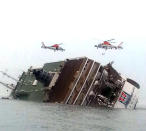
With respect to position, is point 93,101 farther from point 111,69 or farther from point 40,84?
point 40,84

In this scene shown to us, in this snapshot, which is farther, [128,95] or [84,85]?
[128,95]

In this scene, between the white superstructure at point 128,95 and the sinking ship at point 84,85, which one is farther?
the white superstructure at point 128,95

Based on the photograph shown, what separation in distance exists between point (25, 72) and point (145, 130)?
178 ft

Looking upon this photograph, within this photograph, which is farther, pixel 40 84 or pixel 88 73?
pixel 40 84

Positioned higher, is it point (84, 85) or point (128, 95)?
point (128, 95)

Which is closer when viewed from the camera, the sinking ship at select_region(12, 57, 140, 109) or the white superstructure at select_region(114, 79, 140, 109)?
the sinking ship at select_region(12, 57, 140, 109)

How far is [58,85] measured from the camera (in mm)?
64938

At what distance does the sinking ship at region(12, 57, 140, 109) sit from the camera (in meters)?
61.6

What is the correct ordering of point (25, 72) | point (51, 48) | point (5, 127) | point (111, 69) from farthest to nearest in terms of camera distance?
1. point (51, 48)
2. point (25, 72)
3. point (111, 69)
4. point (5, 127)

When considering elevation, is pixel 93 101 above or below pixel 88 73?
below

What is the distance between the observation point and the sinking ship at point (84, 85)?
61562 millimetres

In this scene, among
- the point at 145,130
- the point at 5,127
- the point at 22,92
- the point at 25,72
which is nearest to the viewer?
the point at 5,127

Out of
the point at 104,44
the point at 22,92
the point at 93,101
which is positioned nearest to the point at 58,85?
the point at 93,101

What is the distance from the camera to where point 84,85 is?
202 feet
